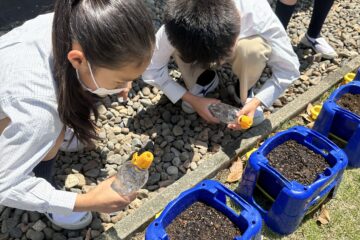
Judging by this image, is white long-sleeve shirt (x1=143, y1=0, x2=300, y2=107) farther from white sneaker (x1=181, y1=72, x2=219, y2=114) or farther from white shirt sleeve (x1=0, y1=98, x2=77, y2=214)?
white shirt sleeve (x1=0, y1=98, x2=77, y2=214)

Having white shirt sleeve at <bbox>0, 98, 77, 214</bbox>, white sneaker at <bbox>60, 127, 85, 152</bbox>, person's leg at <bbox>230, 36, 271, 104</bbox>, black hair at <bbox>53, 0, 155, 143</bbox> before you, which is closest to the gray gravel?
white sneaker at <bbox>60, 127, 85, 152</bbox>

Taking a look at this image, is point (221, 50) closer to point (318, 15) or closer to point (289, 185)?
point (289, 185)

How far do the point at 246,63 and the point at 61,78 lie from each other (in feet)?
4.18

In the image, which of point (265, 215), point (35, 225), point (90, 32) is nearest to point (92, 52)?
point (90, 32)

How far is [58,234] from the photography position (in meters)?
2.16

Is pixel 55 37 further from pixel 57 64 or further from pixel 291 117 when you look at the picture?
pixel 291 117

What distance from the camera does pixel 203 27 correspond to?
2133 millimetres

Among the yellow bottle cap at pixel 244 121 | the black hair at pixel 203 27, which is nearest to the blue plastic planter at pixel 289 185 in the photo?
the yellow bottle cap at pixel 244 121

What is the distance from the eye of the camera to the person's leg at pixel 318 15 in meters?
3.24

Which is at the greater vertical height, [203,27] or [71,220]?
[203,27]

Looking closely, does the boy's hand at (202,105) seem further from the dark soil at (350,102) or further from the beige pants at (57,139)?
the beige pants at (57,139)

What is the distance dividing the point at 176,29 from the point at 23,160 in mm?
1010

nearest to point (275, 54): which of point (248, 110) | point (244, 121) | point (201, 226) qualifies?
point (248, 110)

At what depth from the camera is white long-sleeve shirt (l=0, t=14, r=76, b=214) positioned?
162cm
